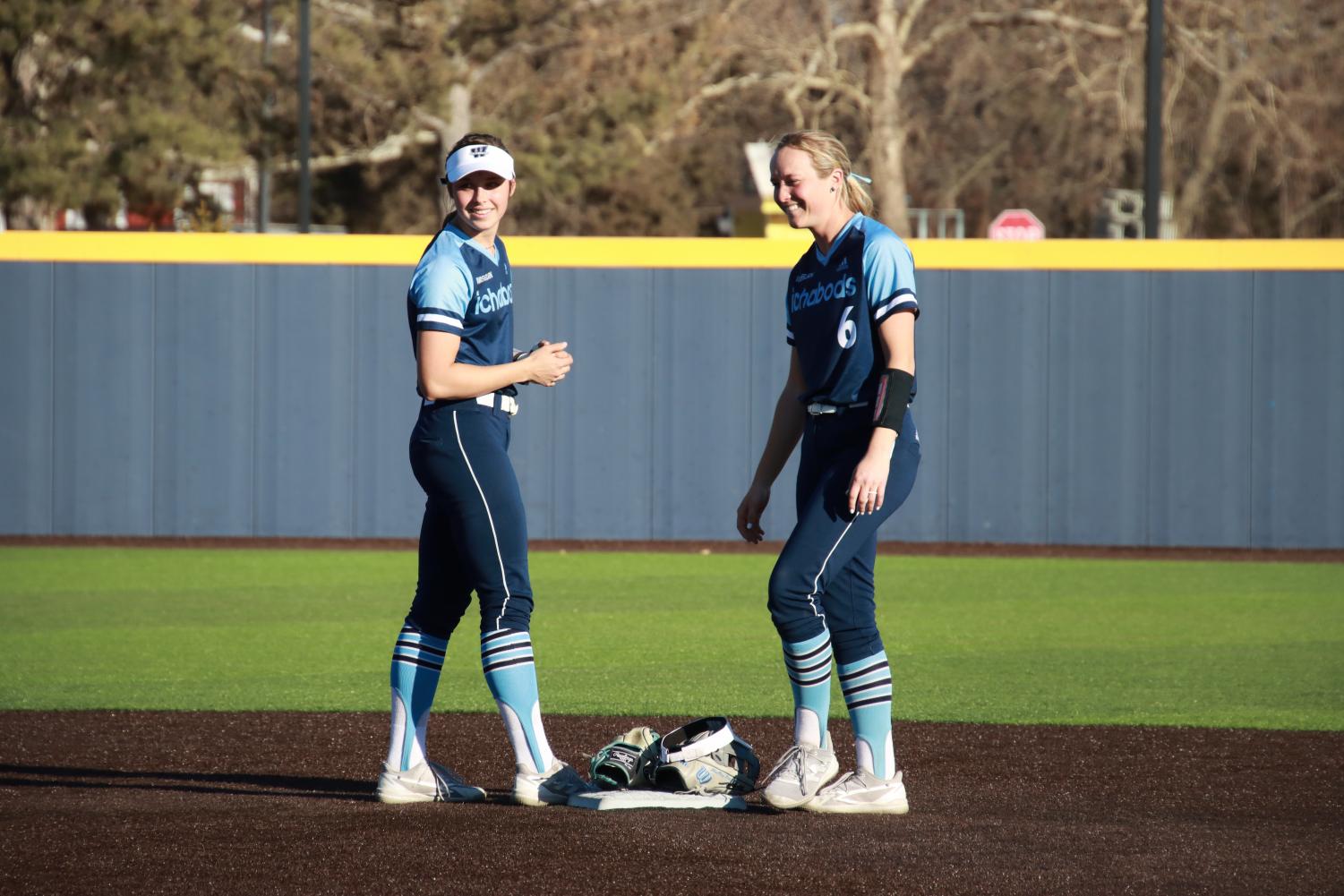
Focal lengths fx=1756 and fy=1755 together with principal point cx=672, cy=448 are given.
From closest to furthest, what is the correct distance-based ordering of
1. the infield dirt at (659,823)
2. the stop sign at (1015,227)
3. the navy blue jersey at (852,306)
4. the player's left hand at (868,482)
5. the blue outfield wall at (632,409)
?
the infield dirt at (659,823) < the player's left hand at (868,482) < the navy blue jersey at (852,306) < the blue outfield wall at (632,409) < the stop sign at (1015,227)

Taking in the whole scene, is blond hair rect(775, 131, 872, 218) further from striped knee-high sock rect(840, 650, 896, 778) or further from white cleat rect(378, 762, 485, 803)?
white cleat rect(378, 762, 485, 803)

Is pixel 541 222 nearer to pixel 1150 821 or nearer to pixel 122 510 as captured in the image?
pixel 122 510

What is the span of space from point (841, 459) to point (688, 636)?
172 inches

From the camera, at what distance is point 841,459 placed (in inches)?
205

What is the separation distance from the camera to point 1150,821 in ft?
17.2

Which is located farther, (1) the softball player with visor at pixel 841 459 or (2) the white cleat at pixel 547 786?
(2) the white cleat at pixel 547 786

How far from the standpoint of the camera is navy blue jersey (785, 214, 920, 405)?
5066mm

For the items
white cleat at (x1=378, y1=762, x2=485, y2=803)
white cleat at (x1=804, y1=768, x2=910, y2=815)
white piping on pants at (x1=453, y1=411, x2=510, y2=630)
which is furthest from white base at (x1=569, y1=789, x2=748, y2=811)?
white piping on pants at (x1=453, y1=411, x2=510, y2=630)

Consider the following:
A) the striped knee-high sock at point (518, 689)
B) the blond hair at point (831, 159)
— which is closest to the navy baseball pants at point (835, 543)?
the blond hair at point (831, 159)

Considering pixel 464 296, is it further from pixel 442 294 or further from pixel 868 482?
pixel 868 482

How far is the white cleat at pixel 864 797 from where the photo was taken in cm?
524

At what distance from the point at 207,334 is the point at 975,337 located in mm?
6421

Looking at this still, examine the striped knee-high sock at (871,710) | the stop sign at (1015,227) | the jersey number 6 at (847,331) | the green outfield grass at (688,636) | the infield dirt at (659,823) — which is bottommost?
the green outfield grass at (688,636)

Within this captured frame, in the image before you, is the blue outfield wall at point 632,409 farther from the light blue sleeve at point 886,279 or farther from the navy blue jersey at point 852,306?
the light blue sleeve at point 886,279
